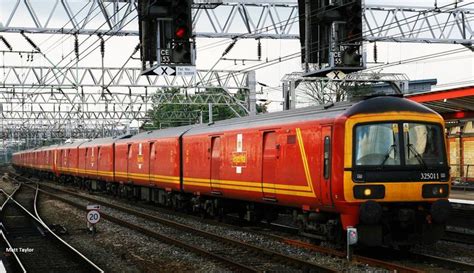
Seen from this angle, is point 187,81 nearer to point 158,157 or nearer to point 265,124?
point 158,157

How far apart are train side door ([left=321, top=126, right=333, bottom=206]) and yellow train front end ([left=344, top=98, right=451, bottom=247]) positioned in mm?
448

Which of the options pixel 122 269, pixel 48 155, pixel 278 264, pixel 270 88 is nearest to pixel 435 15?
pixel 278 264

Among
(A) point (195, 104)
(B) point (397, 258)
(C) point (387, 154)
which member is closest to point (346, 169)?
(C) point (387, 154)

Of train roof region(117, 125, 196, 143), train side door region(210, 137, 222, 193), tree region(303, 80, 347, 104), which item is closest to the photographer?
train side door region(210, 137, 222, 193)

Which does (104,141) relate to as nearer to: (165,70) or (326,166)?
(165,70)

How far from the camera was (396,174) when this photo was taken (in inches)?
454

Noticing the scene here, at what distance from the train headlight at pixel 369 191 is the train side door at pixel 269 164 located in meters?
3.04

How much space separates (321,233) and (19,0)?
35.3ft

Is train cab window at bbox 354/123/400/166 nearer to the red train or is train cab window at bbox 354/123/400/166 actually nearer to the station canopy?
the red train

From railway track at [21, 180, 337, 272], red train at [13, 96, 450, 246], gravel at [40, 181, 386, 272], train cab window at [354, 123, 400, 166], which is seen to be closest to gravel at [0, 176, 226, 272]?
railway track at [21, 180, 337, 272]

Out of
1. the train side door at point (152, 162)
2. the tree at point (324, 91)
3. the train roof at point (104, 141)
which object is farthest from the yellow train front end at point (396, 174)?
the tree at point (324, 91)

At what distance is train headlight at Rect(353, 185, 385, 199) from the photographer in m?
11.4

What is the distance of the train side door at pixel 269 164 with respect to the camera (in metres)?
14.2

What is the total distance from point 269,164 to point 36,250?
533cm
